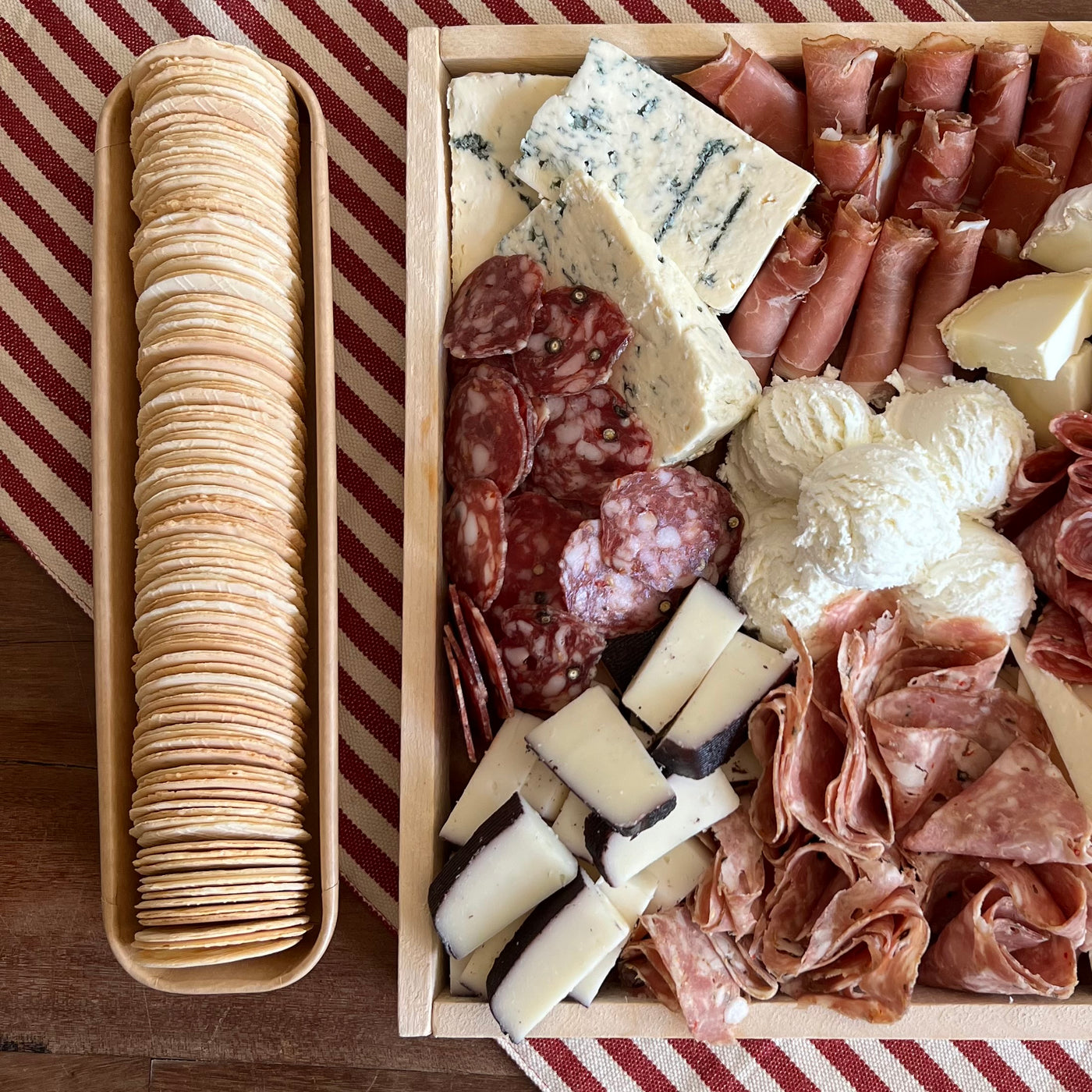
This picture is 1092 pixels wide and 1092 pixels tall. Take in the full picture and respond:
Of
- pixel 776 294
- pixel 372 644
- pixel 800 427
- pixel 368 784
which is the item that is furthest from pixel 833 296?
pixel 368 784

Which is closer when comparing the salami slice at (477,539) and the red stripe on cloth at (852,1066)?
the salami slice at (477,539)

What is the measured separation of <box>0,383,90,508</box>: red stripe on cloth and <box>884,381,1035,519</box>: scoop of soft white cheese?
1.13 metres

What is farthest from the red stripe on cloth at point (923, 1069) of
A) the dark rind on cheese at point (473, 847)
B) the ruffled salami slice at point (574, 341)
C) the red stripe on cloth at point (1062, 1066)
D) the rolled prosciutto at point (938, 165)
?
the rolled prosciutto at point (938, 165)

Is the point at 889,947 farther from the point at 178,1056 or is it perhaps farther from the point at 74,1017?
the point at 74,1017

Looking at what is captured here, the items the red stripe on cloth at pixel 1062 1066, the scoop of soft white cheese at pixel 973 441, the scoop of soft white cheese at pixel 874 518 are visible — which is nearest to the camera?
the scoop of soft white cheese at pixel 874 518

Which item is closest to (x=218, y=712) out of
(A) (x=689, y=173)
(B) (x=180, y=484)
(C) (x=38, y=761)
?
(B) (x=180, y=484)

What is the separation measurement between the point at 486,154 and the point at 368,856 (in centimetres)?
98

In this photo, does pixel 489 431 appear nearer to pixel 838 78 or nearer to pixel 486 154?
pixel 486 154

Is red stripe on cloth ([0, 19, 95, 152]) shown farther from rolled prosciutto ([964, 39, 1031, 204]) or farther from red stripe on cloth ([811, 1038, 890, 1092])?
red stripe on cloth ([811, 1038, 890, 1092])

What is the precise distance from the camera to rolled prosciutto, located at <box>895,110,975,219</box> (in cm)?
116

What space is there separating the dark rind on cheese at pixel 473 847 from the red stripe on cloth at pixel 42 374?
809mm

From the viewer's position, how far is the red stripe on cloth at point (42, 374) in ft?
4.40

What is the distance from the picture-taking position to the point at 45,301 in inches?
53.2

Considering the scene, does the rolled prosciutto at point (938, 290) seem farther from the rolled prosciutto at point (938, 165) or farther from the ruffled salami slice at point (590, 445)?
the ruffled salami slice at point (590, 445)
